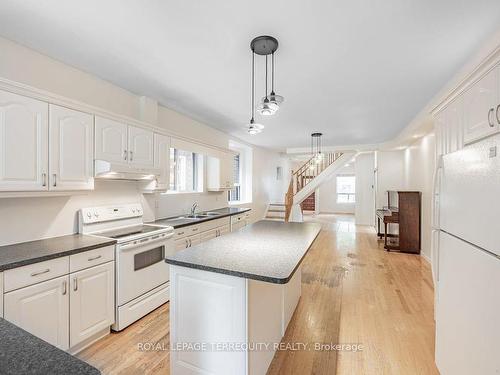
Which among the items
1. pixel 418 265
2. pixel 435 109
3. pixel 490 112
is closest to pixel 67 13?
pixel 490 112

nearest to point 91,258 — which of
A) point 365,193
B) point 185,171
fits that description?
point 185,171

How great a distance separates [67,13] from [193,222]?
246 cm

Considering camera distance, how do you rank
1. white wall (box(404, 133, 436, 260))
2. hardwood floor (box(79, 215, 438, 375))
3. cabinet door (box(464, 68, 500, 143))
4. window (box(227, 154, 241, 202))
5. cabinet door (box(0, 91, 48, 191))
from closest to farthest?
cabinet door (box(464, 68, 500, 143)) < cabinet door (box(0, 91, 48, 191)) < hardwood floor (box(79, 215, 438, 375)) < white wall (box(404, 133, 436, 260)) < window (box(227, 154, 241, 202))

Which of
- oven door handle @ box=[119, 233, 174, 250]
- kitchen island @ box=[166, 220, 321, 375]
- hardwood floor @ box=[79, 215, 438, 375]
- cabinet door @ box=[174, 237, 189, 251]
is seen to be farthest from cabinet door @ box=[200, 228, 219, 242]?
kitchen island @ box=[166, 220, 321, 375]

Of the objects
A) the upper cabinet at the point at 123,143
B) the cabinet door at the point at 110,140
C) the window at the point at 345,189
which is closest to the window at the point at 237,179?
the upper cabinet at the point at 123,143

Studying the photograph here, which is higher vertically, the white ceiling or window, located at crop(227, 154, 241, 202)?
the white ceiling

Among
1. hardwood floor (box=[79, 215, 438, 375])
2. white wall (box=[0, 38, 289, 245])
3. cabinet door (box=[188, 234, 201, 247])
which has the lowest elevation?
hardwood floor (box=[79, 215, 438, 375])

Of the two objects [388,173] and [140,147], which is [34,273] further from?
[388,173]

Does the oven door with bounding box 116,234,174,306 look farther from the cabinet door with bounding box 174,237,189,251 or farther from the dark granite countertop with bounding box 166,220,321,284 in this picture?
the dark granite countertop with bounding box 166,220,321,284

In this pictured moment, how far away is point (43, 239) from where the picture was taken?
2.22 m

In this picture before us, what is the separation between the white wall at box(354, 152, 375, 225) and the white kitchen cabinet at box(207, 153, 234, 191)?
18.6 feet

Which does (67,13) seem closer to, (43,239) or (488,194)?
(43,239)

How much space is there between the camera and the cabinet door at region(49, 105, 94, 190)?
6.77 ft

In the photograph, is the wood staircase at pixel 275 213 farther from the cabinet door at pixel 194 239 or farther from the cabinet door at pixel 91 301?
the cabinet door at pixel 91 301
